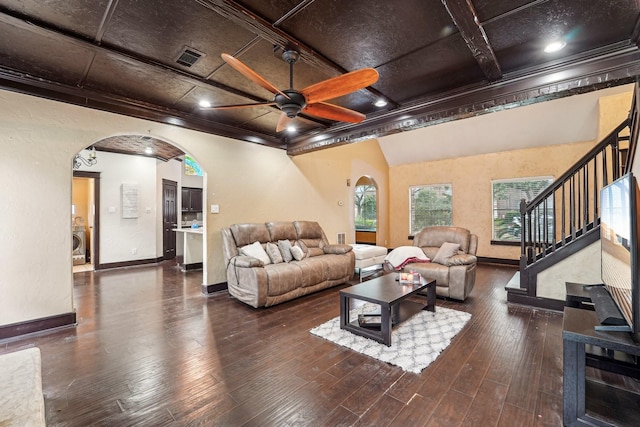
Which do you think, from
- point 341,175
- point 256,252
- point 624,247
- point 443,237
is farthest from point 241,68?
point 341,175

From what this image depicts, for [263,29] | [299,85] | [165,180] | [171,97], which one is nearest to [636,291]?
[263,29]

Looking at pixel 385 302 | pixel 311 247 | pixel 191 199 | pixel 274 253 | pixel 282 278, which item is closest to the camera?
pixel 385 302

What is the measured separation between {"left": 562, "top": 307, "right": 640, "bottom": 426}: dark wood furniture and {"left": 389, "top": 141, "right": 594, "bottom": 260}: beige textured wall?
5450 millimetres

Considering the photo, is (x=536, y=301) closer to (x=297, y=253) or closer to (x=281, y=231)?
(x=297, y=253)

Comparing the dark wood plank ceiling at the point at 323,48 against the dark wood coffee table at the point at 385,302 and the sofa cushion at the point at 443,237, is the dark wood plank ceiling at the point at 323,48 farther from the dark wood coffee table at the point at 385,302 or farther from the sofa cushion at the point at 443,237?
the dark wood coffee table at the point at 385,302

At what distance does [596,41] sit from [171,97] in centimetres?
436

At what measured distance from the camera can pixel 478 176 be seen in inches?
272

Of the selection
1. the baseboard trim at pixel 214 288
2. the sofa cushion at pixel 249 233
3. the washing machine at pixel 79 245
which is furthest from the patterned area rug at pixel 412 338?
the washing machine at pixel 79 245

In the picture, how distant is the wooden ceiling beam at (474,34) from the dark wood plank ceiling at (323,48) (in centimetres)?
1

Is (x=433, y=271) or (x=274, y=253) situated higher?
(x=274, y=253)

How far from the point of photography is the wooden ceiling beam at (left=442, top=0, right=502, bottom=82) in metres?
1.94

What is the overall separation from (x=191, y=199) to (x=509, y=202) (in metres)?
8.31

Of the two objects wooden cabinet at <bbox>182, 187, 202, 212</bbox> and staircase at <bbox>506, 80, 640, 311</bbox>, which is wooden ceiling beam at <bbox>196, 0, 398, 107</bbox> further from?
wooden cabinet at <bbox>182, 187, 202, 212</bbox>

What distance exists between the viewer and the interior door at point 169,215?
730 centimetres
